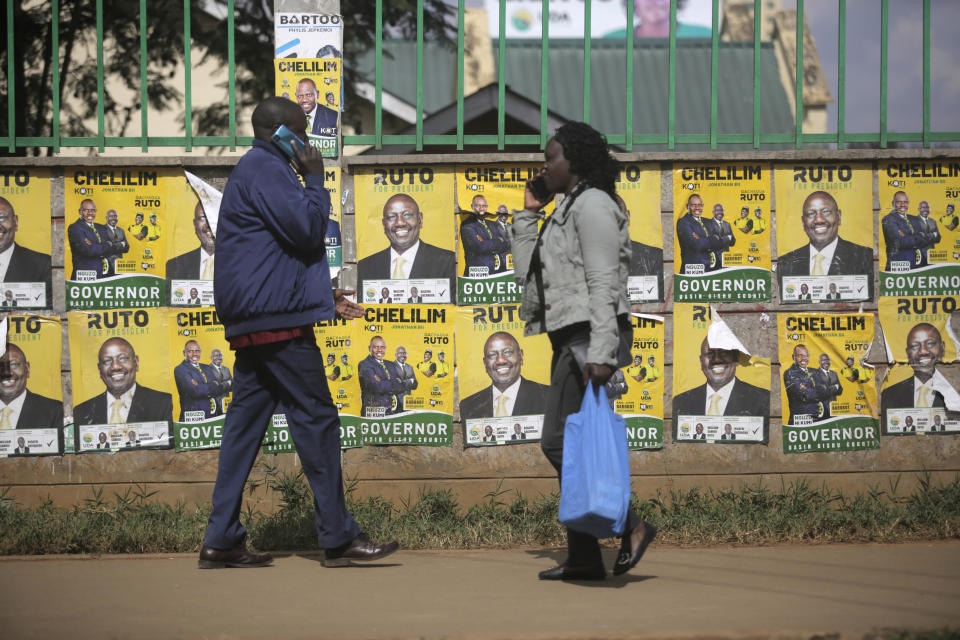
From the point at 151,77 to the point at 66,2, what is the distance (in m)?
1.75

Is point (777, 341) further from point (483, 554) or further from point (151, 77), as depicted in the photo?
point (151, 77)

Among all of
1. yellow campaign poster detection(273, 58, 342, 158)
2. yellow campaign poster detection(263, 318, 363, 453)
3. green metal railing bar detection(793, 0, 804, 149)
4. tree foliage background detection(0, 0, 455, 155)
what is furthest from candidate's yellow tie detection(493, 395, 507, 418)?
tree foliage background detection(0, 0, 455, 155)

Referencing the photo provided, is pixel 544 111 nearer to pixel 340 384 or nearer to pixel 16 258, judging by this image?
pixel 340 384

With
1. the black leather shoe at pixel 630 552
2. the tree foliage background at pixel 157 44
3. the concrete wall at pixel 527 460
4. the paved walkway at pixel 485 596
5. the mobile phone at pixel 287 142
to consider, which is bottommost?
the paved walkway at pixel 485 596

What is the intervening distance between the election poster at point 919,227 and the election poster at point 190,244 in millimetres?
3747

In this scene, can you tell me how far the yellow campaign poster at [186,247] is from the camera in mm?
5531

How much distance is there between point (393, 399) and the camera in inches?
218

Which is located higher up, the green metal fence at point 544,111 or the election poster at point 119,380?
the green metal fence at point 544,111

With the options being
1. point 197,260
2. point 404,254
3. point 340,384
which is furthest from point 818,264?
point 197,260

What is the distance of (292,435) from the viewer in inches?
176

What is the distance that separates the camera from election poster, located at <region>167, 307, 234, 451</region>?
18.1ft

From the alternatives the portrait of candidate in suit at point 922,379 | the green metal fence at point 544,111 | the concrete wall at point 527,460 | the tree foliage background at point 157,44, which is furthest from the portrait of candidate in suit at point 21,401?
the tree foliage background at point 157,44

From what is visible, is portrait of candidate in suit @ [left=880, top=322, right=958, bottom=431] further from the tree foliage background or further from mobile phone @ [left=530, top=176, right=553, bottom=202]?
the tree foliage background

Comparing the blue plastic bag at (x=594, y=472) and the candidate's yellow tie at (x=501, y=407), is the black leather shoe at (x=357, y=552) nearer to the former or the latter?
the blue plastic bag at (x=594, y=472)
